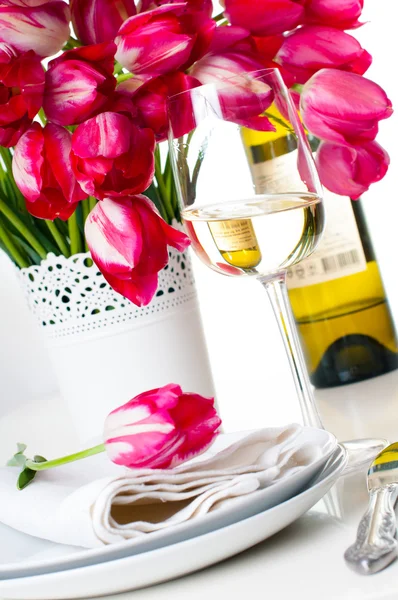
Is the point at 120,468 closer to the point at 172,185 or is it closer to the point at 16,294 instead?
the point at 172,185

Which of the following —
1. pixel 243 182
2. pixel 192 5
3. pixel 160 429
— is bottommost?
pixel 160 429

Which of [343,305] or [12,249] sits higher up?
[12,249]

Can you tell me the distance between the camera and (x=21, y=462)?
48 centimetres

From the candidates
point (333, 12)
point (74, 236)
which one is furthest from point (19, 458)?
point (333, 12)

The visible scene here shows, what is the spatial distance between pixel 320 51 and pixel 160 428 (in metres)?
0.26

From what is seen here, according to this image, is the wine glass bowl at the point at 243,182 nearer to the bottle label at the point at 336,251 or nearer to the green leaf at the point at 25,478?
the green leaf at the point at 25,478

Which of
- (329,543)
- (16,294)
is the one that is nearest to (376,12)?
(16,294)

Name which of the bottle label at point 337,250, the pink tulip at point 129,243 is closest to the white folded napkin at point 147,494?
the pink tulip at point 129,243

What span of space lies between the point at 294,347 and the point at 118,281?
0.42ft

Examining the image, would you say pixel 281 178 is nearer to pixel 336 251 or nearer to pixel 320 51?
pixel 320 51

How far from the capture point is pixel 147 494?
1.32ft

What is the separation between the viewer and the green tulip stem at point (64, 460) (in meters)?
0.43

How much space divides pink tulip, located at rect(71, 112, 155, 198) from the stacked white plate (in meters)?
0.18

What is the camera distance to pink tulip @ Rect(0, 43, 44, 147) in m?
0.46
